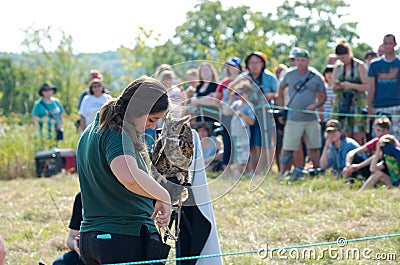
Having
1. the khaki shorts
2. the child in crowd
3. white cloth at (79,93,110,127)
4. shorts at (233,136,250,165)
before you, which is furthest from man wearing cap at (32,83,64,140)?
shorts at (233,136,250,165)

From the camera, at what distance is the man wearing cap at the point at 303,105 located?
10.1 meters

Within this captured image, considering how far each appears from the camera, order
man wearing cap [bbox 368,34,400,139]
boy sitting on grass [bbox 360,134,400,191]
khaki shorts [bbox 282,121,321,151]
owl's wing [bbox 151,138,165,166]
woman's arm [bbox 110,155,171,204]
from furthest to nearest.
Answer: khaki shorts [bbox 282,121,321,151], man wearing cap [bbox 368,34,400,139], boy sitting on grass [bbox 360,134,400,191], owl's wing [bbox 151,138,165,166], woman's arm [bbox 110,155,171,204]

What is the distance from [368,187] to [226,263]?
333cm

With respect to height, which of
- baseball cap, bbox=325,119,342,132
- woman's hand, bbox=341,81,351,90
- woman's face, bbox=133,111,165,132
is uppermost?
woman's face, bbox=133,111,165,132

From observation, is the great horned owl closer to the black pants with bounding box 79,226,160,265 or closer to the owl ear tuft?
the owl ear tuft

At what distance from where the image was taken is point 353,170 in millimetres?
9109

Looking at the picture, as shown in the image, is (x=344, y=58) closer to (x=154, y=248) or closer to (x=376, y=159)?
(x=376, y=159)

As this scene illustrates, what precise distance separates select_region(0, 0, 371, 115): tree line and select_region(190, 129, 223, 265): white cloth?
0.61 m

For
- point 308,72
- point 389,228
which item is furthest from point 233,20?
point 389,228

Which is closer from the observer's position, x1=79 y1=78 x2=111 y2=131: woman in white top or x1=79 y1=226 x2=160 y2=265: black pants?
x1=79 y1=226 x2=160 y2=265: black pants

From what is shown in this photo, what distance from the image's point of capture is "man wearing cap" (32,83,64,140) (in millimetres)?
13430

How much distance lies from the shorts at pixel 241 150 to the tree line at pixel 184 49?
2.79ft

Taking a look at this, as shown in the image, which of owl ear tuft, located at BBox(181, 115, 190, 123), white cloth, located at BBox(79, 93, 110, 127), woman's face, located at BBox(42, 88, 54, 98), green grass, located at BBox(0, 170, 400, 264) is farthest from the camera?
woman's face, located at BBox(42, 88, 54, 98)

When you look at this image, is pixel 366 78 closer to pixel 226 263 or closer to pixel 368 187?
pixel 368 187
